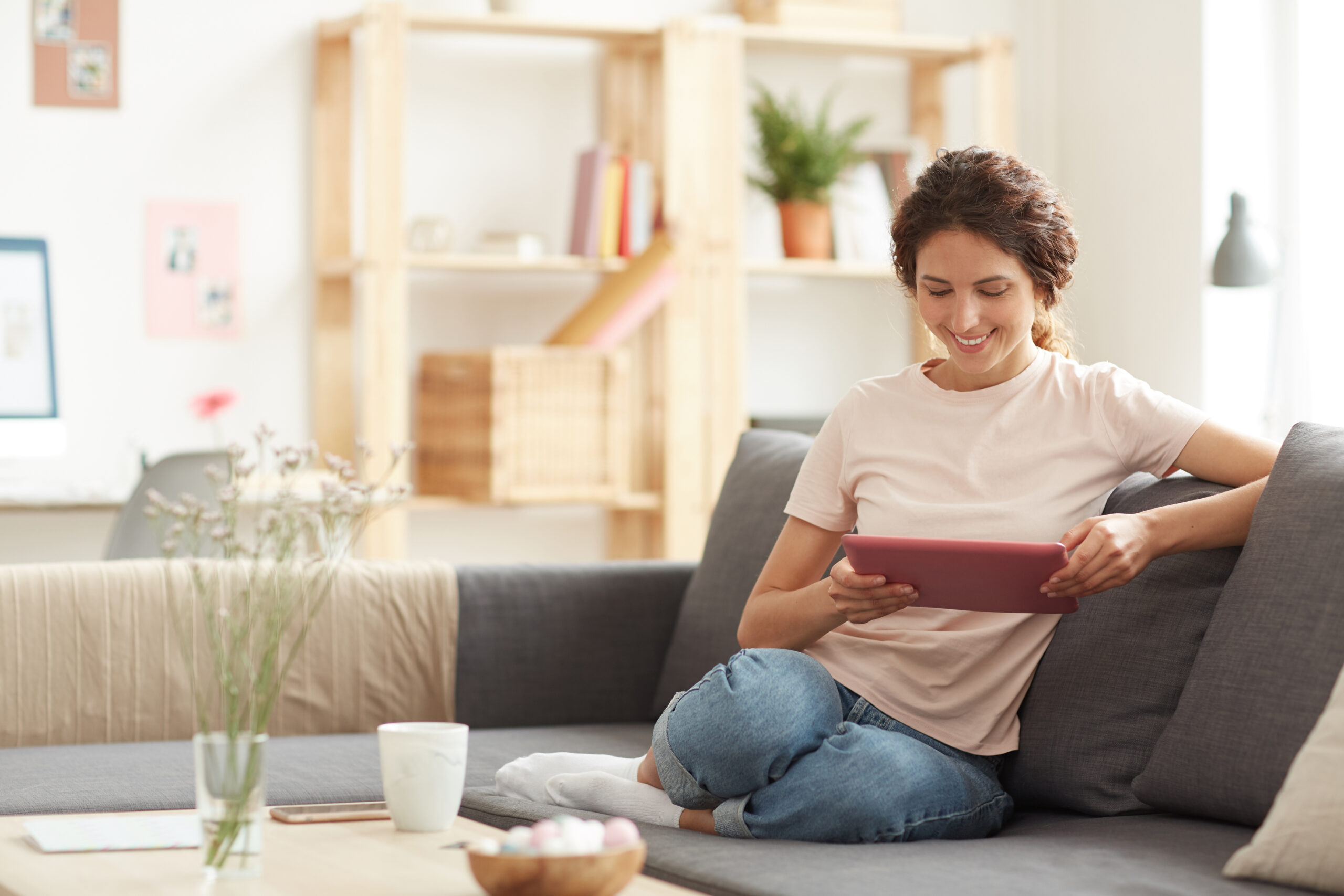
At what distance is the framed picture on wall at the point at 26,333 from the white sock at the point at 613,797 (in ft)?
6.56

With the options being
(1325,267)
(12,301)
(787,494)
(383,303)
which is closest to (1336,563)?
(787,494)

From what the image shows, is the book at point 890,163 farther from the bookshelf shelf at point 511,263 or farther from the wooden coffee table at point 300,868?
the wooden coffee table at point 300,868

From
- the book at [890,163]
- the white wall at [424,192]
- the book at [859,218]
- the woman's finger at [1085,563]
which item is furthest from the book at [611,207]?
the woman's finger at [1085,563]

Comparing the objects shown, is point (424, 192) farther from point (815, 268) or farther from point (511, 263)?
point (815, 268)

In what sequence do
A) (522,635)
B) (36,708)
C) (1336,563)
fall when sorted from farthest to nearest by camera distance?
(522,635) → (36,708) → (1336,563)

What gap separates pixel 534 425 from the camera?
3.62 metres

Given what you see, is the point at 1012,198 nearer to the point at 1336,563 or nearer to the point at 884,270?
the point at 1336,563

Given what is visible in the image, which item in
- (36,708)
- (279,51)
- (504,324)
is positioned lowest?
(36,708)

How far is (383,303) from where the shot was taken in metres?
3.58

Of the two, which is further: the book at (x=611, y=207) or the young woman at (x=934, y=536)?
the book at (x=611, y=207)

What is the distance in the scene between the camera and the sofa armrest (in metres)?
2.38

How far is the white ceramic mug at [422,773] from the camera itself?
1377mm

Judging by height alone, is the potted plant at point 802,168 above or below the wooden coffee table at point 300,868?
above

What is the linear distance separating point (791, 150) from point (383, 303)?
1099mm
